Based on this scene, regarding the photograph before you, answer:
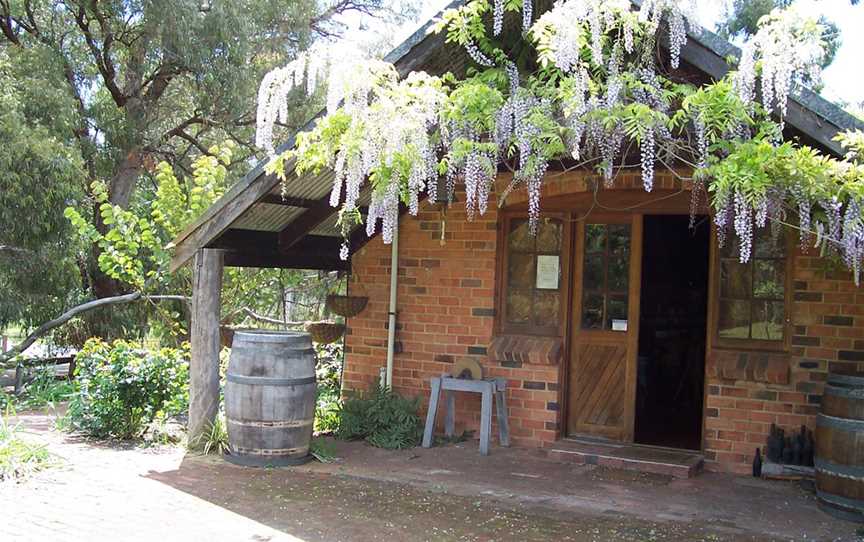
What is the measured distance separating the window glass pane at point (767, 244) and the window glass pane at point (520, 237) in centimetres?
180

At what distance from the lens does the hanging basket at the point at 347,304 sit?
7.69m

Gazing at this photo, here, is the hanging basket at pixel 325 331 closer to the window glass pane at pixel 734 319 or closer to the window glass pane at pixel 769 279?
the window glass pane at pixel 734 319

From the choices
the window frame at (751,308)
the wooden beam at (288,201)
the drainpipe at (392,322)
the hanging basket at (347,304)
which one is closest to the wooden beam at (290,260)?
the hanging basket at (347,304)

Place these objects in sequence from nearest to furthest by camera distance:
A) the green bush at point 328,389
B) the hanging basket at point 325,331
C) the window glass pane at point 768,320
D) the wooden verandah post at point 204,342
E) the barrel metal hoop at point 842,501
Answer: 1. the barrel metal hoop at point 842,501
2. the window glass pane at point 768,320
3. the wooden verandah post at point 204,342
4. the green bush at point 328,389
5. the hanging basket at point 325,331

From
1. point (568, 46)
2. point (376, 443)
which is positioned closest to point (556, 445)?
point (376, 443)

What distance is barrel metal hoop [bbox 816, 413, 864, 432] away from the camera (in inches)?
209

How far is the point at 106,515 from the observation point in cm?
498

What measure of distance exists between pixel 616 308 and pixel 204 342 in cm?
334

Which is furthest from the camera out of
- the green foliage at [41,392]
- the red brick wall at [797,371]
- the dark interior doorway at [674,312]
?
→ the dark interior doorway at [674,312]

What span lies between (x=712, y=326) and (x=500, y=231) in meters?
1.90

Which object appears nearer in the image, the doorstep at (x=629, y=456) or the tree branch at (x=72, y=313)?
the doorstep at (x=629, y=456)

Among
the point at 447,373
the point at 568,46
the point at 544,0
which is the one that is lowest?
the point at 447,373

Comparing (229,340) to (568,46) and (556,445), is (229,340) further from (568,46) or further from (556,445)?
(568,46)

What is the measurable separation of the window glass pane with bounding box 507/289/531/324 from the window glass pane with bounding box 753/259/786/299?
1820 millimetres
